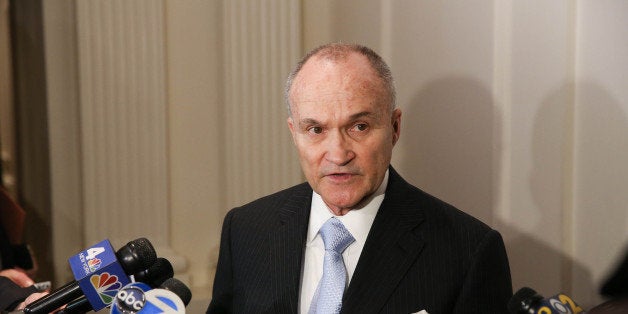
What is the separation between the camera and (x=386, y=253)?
5.90ft

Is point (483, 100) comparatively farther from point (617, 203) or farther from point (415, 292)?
point (415, 292)

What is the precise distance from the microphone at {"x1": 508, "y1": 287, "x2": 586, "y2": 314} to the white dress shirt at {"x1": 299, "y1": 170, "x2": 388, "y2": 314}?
2.04 ft

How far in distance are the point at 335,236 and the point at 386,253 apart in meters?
0.13

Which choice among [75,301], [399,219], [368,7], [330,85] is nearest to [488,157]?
[368,7]

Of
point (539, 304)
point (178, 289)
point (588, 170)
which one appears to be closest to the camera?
point (539, 304)

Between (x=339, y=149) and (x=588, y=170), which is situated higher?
(x=339, y=149)

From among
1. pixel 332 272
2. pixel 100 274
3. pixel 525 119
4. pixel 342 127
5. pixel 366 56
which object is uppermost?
pixel 366 56

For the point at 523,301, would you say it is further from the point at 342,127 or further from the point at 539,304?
the point at 342,127

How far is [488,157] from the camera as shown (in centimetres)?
296

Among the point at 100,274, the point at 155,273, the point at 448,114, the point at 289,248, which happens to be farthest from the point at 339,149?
the point at 448,114

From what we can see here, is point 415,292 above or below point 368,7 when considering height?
below

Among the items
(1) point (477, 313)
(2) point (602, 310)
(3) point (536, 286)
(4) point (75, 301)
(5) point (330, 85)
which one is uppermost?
(5) point (330, 85)

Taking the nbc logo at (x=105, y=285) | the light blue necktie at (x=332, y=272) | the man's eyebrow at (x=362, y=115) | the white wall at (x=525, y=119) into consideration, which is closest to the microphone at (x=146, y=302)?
the nbc logo at (x=105, y=285)

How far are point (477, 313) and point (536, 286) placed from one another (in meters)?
1.29
